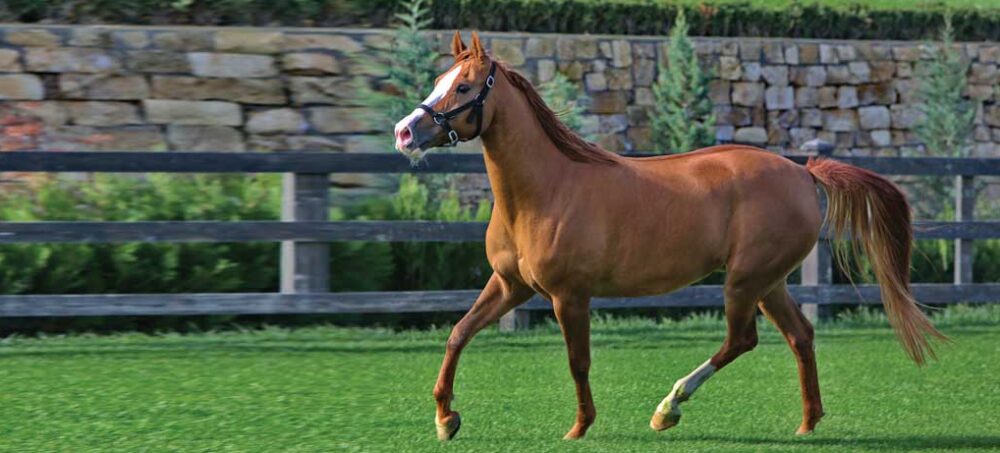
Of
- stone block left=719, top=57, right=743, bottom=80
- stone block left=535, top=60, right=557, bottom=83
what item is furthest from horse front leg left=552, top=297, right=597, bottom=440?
stone block left=719, top=57, right=743, bottom=80

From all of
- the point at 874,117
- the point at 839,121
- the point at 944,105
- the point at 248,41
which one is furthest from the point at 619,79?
the point at 248,41

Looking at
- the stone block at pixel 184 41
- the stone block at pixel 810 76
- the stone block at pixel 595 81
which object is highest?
the stone block at pixel 184 41

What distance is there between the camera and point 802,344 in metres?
6.20

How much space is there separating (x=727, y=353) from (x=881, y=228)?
0.93 metres

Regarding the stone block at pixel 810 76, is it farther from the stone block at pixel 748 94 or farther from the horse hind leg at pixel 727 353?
the horse hind leg at pixel 727 353

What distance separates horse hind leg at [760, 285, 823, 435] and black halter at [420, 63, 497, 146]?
1.45 m

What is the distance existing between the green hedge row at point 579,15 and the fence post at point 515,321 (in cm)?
581

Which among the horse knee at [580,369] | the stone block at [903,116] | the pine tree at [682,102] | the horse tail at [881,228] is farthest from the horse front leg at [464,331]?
the stone block at [903,116]

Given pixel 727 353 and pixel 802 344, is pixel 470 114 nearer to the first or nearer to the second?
pixel 727 353

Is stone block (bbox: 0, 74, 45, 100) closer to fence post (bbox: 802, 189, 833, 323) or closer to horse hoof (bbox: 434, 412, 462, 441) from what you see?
fence post (bbox: 802, 189, 833, 323)

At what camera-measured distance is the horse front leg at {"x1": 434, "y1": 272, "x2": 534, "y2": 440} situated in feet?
19.6

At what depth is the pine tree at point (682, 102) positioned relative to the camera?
619 inches

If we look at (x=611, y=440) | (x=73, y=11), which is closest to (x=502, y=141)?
(x=611, y=440)

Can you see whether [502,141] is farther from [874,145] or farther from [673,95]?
[874,145]
